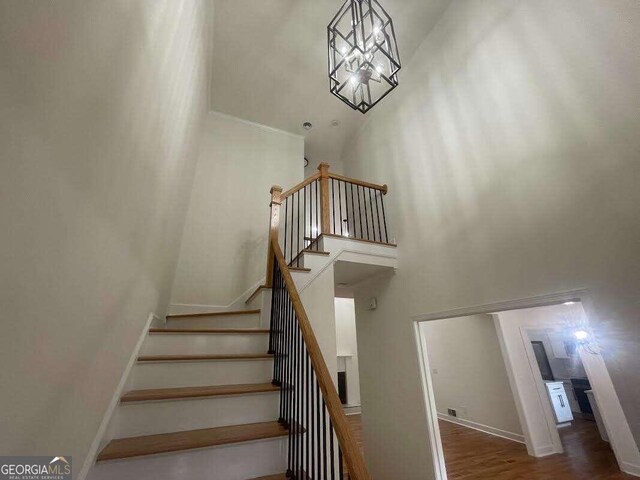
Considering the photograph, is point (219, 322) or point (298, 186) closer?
point (219, 322)

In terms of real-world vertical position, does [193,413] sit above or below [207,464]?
above

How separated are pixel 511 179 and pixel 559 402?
19.0 feet

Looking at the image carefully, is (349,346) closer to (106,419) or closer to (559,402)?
(559,402)

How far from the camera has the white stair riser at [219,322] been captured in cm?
278

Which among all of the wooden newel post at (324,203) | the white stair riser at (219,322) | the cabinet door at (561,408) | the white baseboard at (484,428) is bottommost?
the white baseboard at (484,428)

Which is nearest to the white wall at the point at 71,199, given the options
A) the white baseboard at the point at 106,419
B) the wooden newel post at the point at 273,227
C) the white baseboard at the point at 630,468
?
the white baseboard at the point at 106,419

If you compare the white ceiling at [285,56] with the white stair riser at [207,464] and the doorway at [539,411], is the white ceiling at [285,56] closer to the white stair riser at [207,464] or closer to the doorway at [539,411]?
the doorway at [539,411]

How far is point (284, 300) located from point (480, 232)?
1.97 meters

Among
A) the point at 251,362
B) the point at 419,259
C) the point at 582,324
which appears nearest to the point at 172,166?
the point at 251,362

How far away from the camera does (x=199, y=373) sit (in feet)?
6.38

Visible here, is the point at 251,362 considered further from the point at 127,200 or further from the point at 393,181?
the point at 393,181

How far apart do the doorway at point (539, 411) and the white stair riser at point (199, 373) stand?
189 centimetres

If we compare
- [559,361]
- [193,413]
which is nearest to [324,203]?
[193,413]

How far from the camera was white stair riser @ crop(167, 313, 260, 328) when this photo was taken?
278cm
